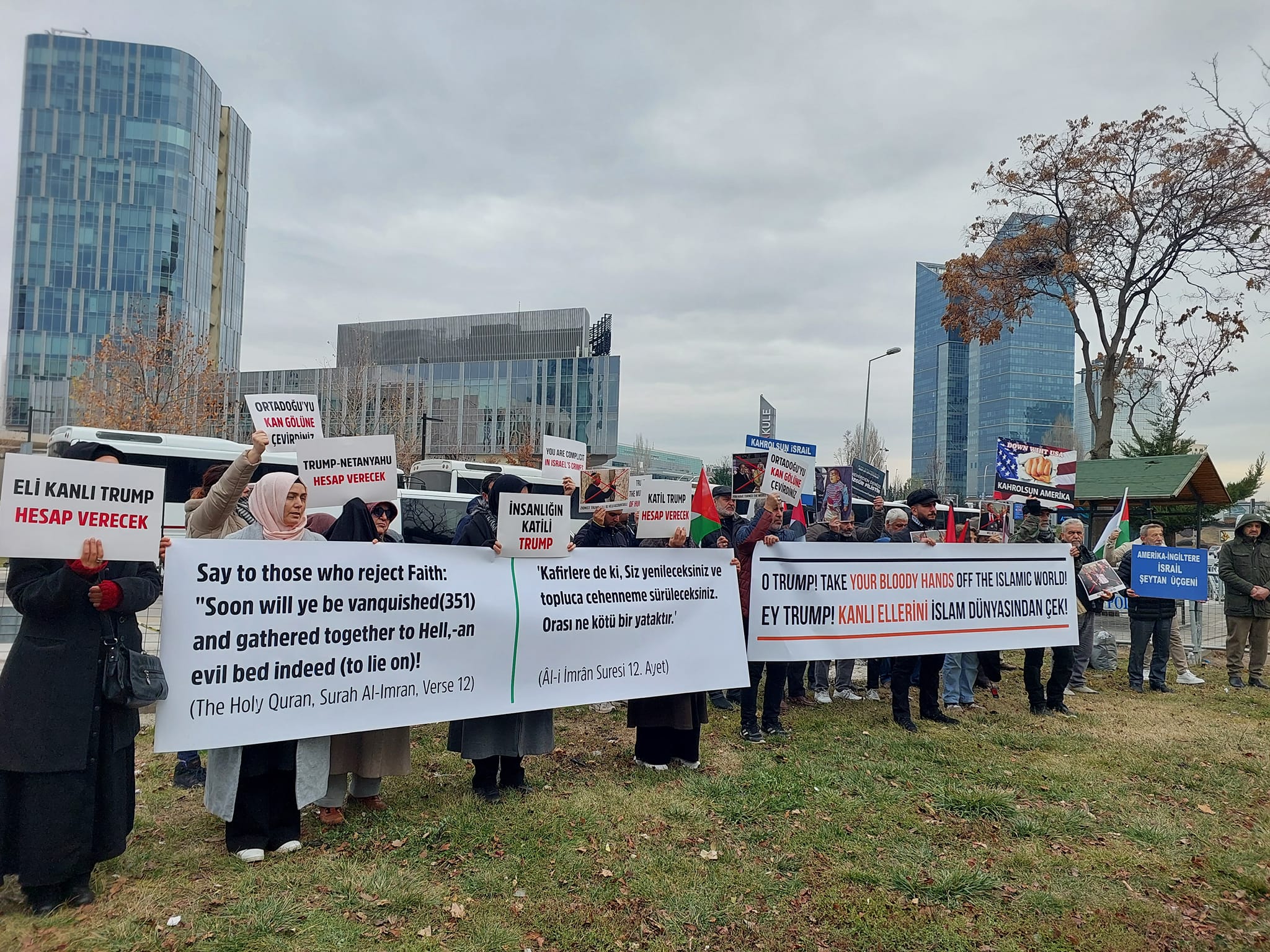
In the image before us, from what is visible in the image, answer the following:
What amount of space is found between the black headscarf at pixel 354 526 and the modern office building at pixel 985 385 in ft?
335

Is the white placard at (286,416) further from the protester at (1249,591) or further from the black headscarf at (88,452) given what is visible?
the protester at (1249,591)

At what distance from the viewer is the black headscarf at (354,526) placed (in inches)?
195

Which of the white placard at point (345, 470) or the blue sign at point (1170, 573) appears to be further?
the blue sign at point (1170, 573)

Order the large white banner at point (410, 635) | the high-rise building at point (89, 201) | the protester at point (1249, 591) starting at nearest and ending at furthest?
the large white banner at point (410, 635), the protester at point (1249, 591), the high-rise building at point (89, 201)

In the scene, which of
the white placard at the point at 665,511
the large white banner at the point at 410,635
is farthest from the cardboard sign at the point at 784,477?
the large white banner at the point at 410,635

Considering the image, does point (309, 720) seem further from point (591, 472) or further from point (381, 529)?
point (591, 472)

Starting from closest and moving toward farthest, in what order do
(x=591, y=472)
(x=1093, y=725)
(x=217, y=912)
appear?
(x=217, y=912) < (x=1093, y=725) < (x=591, y=472)

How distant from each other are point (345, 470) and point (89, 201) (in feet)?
308

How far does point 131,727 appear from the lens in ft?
12.4

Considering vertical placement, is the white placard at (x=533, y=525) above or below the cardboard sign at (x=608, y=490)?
below

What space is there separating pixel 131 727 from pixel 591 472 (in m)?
7.05

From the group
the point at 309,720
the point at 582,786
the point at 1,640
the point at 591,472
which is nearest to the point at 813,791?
the point at 582,786

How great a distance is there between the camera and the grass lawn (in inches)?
141

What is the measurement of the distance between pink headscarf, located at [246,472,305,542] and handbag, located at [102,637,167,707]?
2.98 ft
